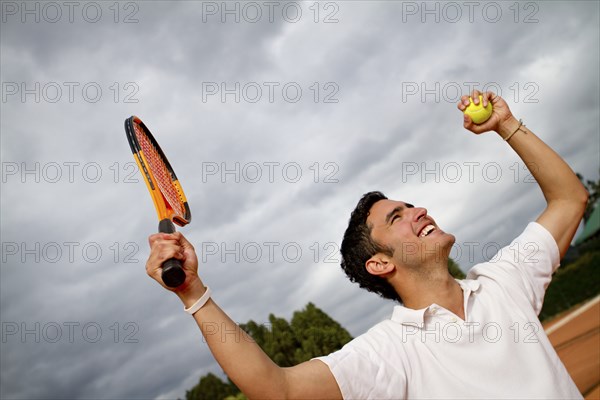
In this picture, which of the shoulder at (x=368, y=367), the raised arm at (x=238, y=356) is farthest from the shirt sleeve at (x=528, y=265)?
the raised arm at (x=238, y=356)

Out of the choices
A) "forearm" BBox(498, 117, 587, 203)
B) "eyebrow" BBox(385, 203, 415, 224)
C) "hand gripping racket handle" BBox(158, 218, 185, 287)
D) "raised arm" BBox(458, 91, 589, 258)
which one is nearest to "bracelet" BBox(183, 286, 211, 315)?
"hand gripping racket handle" BBox(158, 218, 185, 287)

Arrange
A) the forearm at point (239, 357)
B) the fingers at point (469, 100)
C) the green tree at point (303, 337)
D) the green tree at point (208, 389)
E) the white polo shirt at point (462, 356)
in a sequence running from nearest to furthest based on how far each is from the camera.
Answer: the forearm at point (239, 357) < the white polo shirt at point (462, 356) < the fingers at point (469, 100) < the green tree at point (303, 337) < the green tree at point (208, 389)

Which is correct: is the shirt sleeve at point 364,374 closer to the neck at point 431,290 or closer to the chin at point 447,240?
the neck at point 431,290

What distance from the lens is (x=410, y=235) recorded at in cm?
320

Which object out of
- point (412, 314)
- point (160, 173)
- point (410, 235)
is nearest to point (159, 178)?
point (160, 173)

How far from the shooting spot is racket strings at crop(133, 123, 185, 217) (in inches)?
141

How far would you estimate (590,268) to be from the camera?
86.9 ft

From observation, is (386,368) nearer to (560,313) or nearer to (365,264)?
(365,264)

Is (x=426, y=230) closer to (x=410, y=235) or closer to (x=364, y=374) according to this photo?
(x=410, y=235)

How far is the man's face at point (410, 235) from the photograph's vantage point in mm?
3117

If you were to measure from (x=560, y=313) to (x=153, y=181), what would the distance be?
1160 inches

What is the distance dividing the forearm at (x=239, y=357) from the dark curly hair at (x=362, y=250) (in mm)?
1242

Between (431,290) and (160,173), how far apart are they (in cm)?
209

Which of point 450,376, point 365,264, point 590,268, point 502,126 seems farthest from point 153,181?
point 590,268
